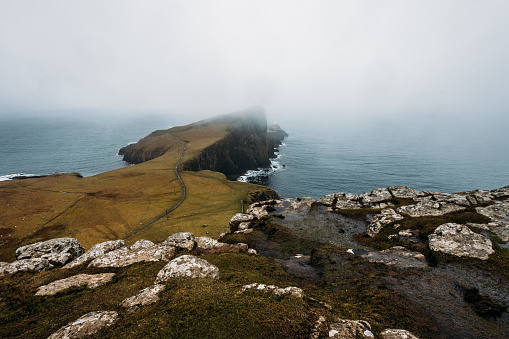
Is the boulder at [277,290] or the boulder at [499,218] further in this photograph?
the boulder at [499,218]

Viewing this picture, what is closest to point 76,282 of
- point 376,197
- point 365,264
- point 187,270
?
point 187,270

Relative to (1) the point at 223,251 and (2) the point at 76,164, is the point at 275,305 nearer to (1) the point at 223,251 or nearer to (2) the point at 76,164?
(1) the point at 223,251

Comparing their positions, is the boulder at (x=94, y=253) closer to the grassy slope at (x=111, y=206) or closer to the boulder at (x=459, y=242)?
the grassy slope at (x=111, y=206)

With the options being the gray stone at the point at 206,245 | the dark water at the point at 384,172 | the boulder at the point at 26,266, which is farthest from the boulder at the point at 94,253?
the dark water at the point at 384,172

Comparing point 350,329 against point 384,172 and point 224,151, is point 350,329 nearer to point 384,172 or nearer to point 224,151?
point 384,172

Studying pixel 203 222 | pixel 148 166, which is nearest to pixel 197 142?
pixel 148 166

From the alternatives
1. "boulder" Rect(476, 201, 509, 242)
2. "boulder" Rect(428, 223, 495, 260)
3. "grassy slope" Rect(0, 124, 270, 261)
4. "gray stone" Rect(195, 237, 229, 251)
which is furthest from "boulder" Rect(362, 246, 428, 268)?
"grassy slope" Rect(0, 124, 270, 261)
